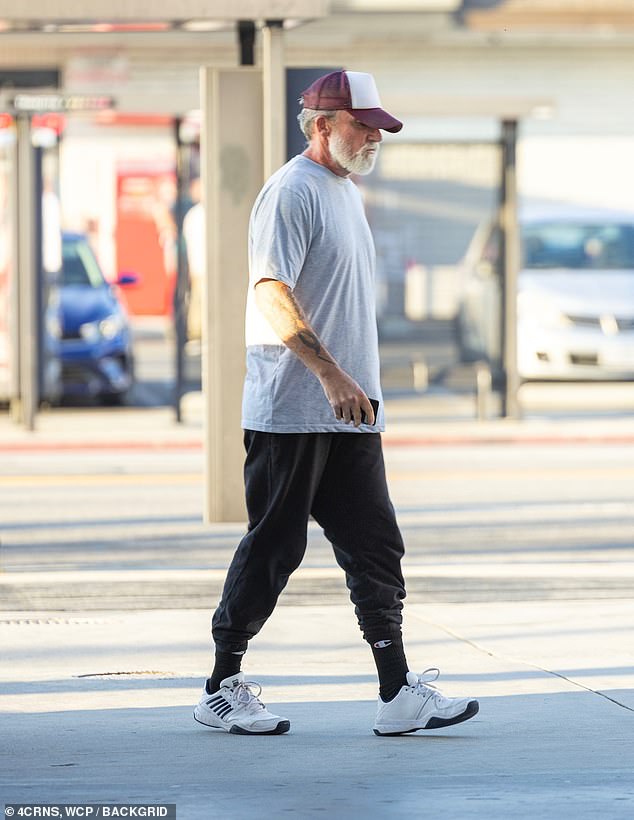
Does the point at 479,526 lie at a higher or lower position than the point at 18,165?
lower

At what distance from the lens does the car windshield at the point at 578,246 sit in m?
20.3

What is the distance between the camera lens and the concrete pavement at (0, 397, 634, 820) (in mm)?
4516

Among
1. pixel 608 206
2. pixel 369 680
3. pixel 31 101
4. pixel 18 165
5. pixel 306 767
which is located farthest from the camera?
pixel 608 206

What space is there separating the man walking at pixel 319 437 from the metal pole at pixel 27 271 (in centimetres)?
1092

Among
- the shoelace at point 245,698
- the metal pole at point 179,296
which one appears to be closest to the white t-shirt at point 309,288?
the shoelace at point 245,698

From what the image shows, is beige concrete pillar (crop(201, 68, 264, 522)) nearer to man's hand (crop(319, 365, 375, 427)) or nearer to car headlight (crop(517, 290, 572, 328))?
man's hand (crop(319, 365, 375, 427))

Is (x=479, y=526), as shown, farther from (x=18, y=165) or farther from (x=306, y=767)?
(x=18, y=165)

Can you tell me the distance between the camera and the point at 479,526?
33.9 ft

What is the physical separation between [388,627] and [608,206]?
20.0 metres

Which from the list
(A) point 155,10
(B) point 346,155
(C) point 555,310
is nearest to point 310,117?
(B) point 346,155

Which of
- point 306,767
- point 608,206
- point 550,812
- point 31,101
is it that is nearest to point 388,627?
point 306,767

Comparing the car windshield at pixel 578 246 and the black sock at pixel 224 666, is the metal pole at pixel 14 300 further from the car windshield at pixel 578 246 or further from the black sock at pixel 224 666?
the black sock at pixel 224 666

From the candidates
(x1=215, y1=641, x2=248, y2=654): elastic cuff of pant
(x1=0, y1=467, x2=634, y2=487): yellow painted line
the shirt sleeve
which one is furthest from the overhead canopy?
(x1=215, y1=641, x2=248, y2=654): elastic cuff of pant

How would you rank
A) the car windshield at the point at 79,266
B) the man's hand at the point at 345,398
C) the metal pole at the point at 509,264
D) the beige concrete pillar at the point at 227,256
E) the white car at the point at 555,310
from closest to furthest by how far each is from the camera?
the man's hand at the point at 345,398 < the beige concrete pillar at the point at 227,256 < the metal pole at the point at 509,264 < the car windshield at the point at 79,266 < the white car at the point at 555,310
